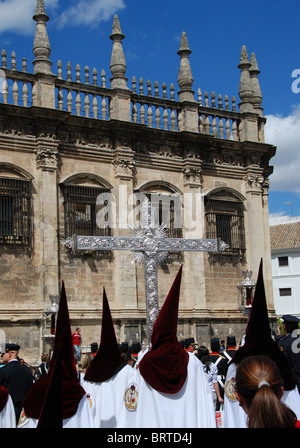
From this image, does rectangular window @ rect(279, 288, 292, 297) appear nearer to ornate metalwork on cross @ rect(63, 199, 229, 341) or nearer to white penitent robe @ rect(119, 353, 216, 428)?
ornate metalwork on cross @ rect(63, 199, 229, 341)

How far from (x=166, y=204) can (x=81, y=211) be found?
123 inches

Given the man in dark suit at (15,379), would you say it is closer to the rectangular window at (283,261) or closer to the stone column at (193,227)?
the stone column at (193,227)

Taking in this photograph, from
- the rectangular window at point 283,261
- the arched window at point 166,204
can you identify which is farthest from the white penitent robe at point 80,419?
the rectangular window at point 283,261

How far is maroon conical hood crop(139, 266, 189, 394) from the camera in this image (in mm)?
6059

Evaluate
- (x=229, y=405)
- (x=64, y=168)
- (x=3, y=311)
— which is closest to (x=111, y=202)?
Answer: (x=64, y=168)

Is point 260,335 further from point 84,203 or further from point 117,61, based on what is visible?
point 117,61

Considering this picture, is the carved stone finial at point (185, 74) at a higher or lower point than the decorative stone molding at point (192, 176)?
higher

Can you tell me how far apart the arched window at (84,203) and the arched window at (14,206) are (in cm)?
122

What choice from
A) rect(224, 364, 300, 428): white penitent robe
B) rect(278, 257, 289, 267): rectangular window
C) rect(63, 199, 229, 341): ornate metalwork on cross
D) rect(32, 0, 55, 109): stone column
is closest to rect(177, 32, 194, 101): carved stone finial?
rect(32, 0, 55, 109): stone column

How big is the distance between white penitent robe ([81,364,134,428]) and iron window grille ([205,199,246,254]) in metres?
14.6

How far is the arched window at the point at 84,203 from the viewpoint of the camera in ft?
65.5

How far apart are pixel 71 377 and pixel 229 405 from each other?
210 centimetres

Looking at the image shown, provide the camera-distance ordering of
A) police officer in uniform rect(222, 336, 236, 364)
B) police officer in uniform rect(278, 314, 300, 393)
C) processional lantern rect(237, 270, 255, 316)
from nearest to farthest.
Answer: police officer in uniform rect(278, 314, 300, 393) < police officer in uniform rect(222, 336, 236, 364) < processional lantern rect(237, 270, 255, 316)
